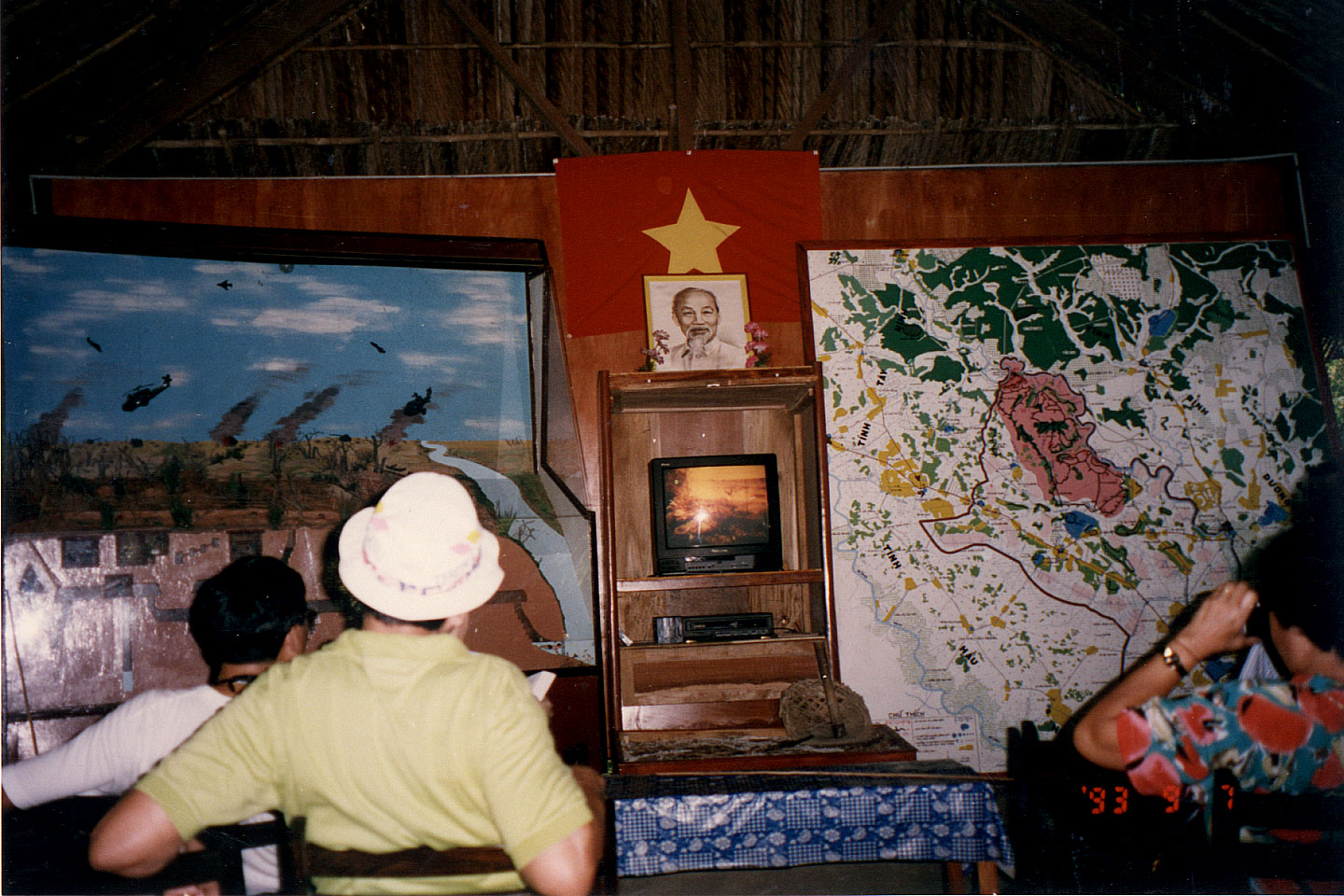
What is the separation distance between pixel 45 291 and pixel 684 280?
7.68ft

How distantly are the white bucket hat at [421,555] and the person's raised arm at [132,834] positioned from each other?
483 mm

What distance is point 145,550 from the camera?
2.58 m

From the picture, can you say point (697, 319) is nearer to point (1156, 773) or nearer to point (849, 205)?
point (849, 205)

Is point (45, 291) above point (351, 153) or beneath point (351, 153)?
beneath

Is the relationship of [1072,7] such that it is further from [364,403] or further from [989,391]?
[364,403]

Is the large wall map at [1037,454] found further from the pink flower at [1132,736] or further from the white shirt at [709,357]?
the pink flower at [1132,736]

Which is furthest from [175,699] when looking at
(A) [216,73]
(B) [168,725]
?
(A) [216,73]

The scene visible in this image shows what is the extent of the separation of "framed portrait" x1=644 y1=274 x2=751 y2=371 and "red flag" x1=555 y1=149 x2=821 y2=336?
66mm

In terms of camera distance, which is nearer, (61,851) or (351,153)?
(61,851)

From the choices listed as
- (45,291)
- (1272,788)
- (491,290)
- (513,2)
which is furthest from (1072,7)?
(45,291)

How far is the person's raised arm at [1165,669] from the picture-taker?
150 centimetres

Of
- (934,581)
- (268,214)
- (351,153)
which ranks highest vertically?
(351,153)

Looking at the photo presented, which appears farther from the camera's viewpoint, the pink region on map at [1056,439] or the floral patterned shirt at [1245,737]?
the pink region on map at [1056,439]

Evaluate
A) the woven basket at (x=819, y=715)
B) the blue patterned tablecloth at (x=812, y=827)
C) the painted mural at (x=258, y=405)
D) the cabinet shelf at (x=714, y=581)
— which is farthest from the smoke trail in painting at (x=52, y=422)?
the woven basket at (x=819, y=715)
